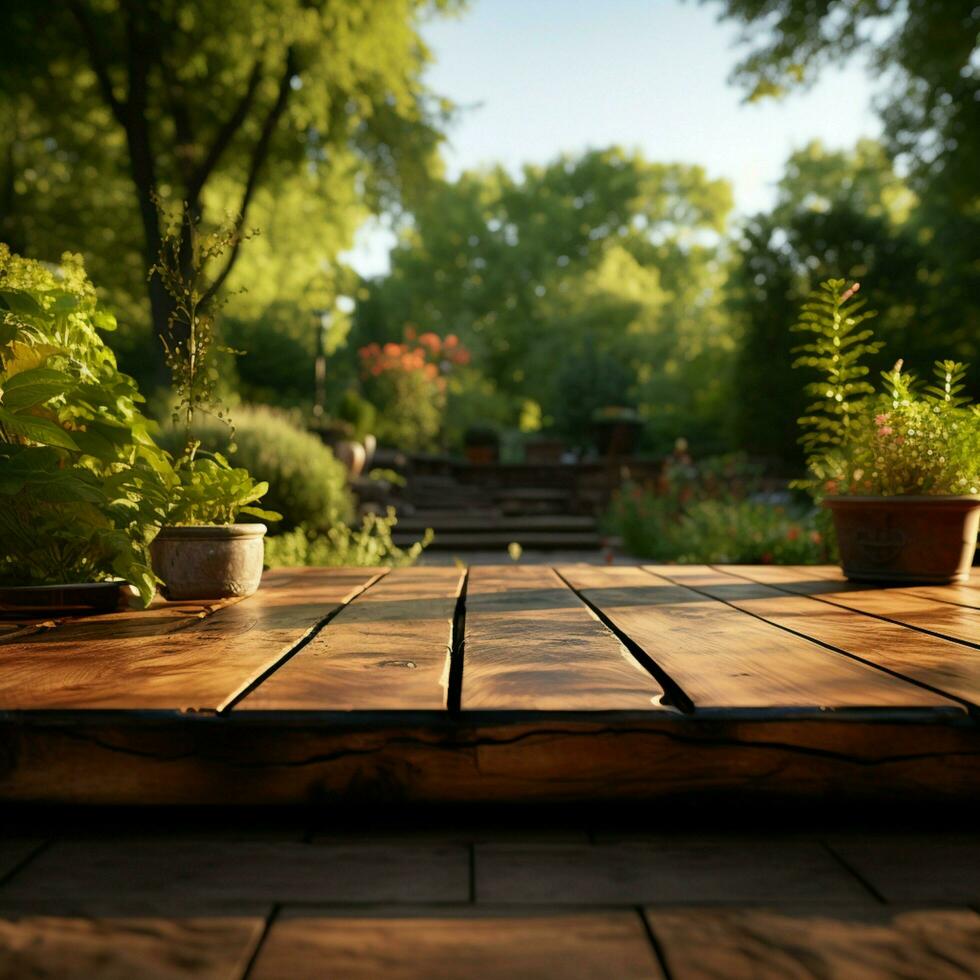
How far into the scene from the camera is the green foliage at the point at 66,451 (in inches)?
82.6

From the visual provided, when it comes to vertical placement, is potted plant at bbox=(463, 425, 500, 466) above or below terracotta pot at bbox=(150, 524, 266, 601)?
above

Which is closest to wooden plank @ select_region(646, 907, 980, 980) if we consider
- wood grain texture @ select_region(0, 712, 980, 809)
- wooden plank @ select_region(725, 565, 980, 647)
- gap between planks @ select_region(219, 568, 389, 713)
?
wood grain texture @ select_region(0, 712, 980, 809)

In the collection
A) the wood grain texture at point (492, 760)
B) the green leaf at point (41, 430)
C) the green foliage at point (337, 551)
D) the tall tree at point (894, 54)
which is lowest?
the green foliage at point (337, 551)

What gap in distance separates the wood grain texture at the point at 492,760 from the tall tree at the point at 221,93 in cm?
759

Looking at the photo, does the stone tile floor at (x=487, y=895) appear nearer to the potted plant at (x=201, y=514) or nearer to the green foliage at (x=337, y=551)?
the potted plant at (x=201, y=514)

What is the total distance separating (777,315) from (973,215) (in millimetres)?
4589

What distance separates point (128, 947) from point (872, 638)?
157 centimetres

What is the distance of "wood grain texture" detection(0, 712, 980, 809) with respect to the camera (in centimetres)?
123

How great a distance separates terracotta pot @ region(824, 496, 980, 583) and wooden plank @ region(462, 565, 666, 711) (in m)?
1.16

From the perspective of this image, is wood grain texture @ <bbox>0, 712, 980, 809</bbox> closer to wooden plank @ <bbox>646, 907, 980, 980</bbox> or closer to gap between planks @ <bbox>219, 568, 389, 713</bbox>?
gap between planks @ <bbox>219, 568, 389, 713</bbox>

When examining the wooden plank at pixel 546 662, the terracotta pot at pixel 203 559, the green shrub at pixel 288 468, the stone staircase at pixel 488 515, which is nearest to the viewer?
the wooden plank at pixel 546 662

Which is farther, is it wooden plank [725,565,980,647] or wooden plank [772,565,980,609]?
wooden plank [772,565,980,609]

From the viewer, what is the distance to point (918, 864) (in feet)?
3.85

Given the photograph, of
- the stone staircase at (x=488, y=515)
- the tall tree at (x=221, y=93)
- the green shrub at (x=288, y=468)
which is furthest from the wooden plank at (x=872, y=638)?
the tall tree at (x=221, y=93)
